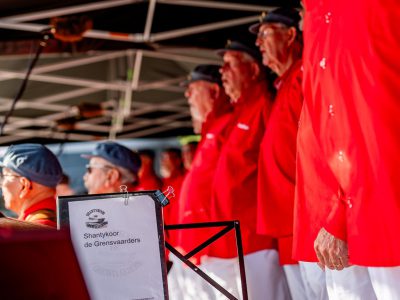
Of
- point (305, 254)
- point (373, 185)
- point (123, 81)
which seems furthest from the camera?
point (123, 81)

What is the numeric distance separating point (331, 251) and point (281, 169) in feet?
4.76

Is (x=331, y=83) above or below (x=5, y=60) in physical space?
below

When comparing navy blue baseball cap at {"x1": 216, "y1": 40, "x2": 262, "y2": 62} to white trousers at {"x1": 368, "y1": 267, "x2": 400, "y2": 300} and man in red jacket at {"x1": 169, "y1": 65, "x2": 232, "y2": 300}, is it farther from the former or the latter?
white trousers at {"x1": 368, "y1": 267, "x2": 400, "y2": 300}

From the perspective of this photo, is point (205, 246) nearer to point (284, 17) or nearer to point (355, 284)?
point (355, 284)

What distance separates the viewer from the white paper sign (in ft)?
6.98

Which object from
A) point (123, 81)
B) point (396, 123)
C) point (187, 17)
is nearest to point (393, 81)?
point (396, 123)

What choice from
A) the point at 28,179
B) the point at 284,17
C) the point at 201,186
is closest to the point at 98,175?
the point at 201,186

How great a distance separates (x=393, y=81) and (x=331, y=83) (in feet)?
0.72

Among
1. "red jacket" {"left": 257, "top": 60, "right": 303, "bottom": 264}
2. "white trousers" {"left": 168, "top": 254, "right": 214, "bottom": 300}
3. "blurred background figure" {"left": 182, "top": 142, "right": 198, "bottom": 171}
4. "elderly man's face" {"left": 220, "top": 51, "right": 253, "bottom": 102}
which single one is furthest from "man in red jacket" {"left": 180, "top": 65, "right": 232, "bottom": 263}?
"blurred background figure" {"left": 182, "top": 142, "right": 198, "bottom": 171}

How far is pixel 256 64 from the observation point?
457cm

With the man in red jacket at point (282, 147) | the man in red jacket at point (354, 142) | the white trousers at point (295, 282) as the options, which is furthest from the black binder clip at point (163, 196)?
the white trousers at point (295, 282)

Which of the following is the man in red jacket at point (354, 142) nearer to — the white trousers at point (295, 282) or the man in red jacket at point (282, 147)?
the man in red jacket at point (282, 147)

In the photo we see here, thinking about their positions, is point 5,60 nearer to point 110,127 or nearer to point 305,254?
point 110,127

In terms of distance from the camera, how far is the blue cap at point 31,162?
3768mm
